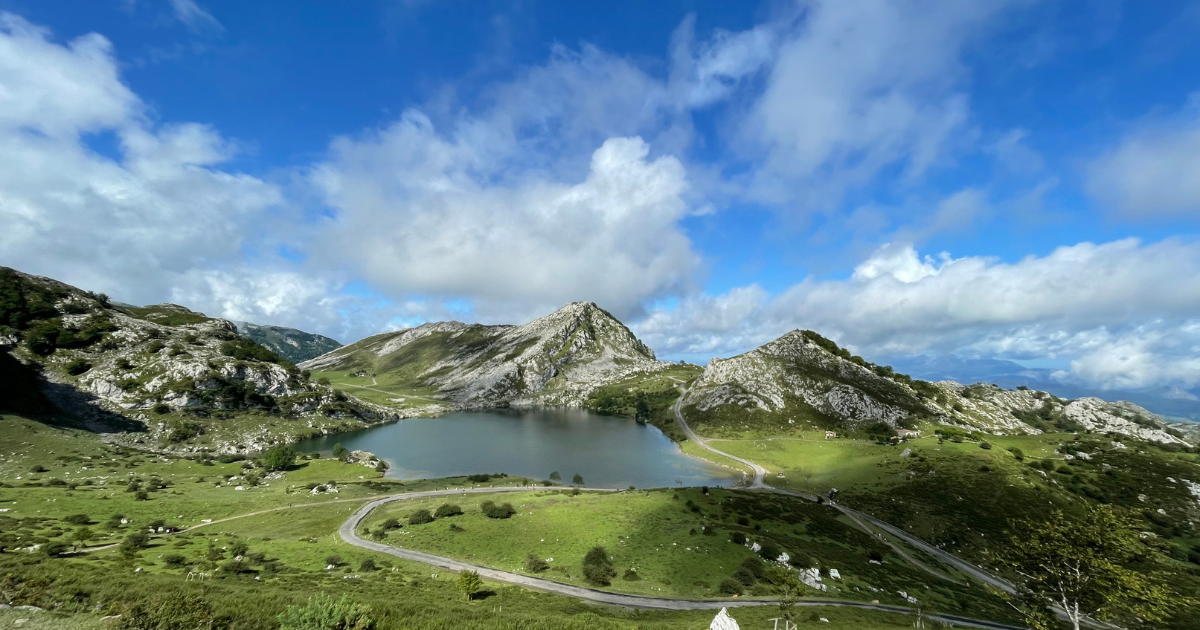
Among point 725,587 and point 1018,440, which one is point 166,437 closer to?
point 725,587

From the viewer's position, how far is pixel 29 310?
456 feet

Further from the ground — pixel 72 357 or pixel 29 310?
pixel 29 310

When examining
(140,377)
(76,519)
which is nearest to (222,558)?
(76,519)

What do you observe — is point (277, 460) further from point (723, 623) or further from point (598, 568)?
point (723, 623)

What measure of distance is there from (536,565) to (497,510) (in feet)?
51.7

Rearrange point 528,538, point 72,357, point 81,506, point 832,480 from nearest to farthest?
point 528,538 < point 81,506 < point 832,480 < point 72,357

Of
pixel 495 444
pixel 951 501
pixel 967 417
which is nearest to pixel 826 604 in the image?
pixel 951 501

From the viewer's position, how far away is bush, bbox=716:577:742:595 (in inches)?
1679

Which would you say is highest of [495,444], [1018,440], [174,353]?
[174,353]

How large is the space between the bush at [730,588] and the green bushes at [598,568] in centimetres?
1123

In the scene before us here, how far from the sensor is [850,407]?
165 m

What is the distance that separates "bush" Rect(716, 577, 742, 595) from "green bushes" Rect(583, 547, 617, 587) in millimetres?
11228

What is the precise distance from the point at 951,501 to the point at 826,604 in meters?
60.8

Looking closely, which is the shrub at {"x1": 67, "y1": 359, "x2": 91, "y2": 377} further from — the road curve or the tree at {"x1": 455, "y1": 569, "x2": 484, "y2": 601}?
the tree at {"x1": 455, "y1": 569, "x2": 484, "y2": 601}
